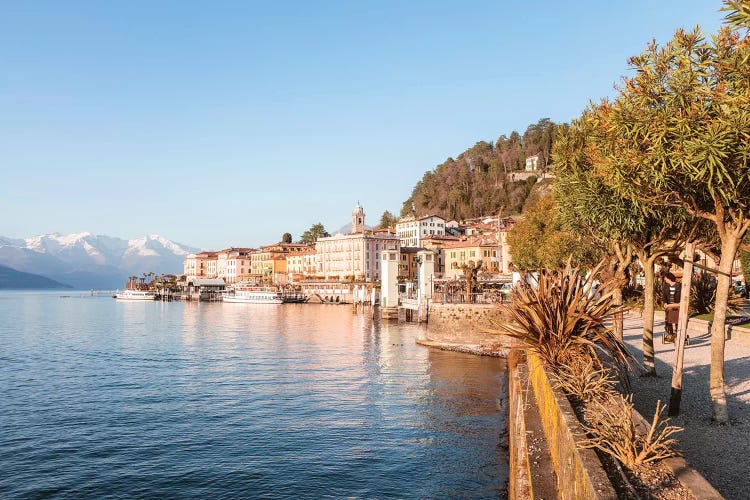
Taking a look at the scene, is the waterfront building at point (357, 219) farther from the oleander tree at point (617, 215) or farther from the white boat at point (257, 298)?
the oleander tree at point (617, 215)

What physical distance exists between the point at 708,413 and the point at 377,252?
139428 mm

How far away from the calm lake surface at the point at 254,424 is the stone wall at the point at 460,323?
3.01 metres

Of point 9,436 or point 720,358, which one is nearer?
point 720,358

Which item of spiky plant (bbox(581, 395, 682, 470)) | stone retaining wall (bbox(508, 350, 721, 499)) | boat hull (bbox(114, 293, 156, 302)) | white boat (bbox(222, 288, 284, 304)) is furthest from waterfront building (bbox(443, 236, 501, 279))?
spiky plant (bbox(581, 395, 682, 470))

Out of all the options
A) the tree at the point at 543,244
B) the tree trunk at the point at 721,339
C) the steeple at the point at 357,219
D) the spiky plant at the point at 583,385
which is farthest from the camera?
the steeple at the point at 357,219

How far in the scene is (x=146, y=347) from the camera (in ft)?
156

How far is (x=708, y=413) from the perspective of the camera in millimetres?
13523

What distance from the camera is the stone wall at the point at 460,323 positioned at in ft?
139

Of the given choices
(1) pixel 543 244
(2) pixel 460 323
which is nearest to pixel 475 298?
(1) pixel 543 244

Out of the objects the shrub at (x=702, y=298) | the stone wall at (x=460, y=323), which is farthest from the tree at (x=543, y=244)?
the shrub at (x=702, y=298)

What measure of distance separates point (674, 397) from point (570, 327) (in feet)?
8.87

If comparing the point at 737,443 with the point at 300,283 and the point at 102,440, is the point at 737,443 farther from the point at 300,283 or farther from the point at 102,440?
the point at 300,283

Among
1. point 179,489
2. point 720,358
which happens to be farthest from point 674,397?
point 179,489

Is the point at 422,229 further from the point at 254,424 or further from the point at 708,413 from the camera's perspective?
the point at 708,413
